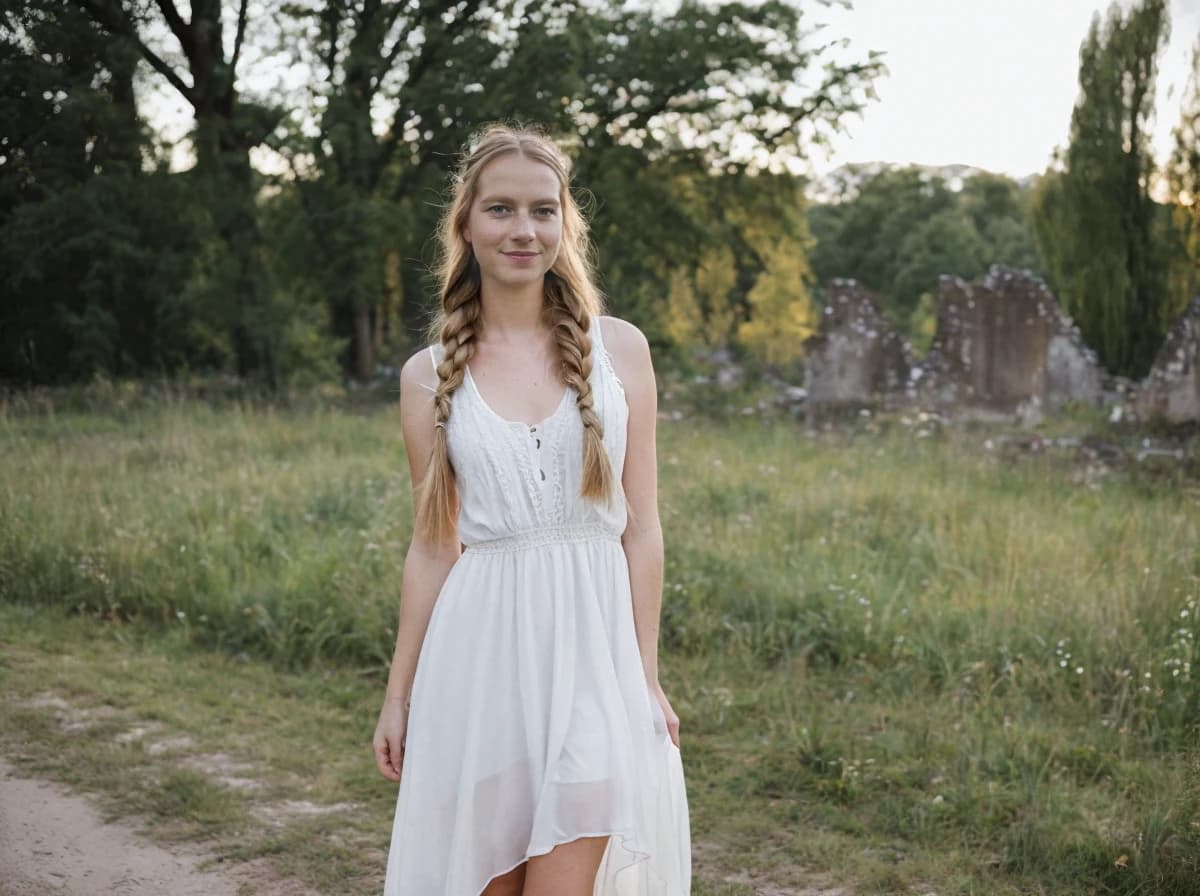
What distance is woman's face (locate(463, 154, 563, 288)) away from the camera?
261 centimetres

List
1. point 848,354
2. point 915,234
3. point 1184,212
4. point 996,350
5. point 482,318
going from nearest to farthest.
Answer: point 482,318 < point 996,350 < point 848,354 < point 1184,212 < point 915,234

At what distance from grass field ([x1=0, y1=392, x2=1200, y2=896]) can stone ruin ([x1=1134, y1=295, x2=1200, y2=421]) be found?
14.0 ft

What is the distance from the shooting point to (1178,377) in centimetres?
1409

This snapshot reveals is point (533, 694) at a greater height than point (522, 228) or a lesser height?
lesser

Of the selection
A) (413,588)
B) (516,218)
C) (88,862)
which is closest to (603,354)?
(516,218)

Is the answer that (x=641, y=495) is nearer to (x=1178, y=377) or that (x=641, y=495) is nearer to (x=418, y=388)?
(x=418, y=388)

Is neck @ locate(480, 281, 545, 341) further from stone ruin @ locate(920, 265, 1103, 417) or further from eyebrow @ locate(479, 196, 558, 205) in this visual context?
stone ruin @ locate(920, 265, 1103, 417)

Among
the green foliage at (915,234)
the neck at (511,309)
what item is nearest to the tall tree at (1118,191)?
the neck at (511,309)

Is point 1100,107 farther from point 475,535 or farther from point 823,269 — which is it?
point 823,269

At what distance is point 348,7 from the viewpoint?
18.7 meters

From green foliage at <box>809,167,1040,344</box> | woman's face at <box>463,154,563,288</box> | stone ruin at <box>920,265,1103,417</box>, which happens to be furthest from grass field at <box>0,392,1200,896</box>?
green foliage at <box>809,167,1040,344</box>

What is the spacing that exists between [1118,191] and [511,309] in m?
21.8

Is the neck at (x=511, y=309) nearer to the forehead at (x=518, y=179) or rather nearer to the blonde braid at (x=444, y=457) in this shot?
the blonde braid at (x=444, y=457)

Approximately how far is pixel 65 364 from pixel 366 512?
45.1 ft
